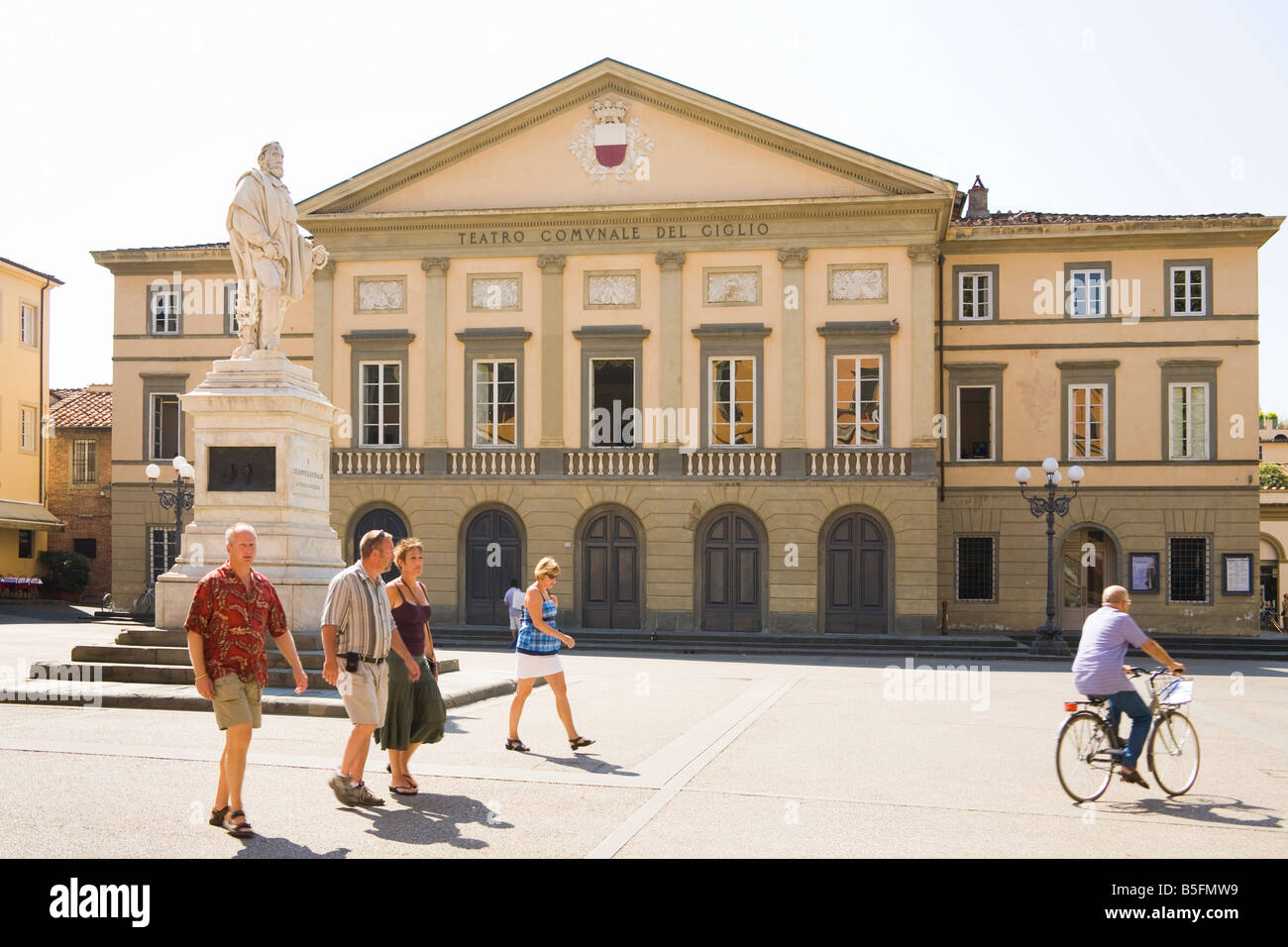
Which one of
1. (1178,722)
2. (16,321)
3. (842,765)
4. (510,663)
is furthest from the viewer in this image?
(16,321)

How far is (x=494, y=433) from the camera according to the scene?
3453 centimetres

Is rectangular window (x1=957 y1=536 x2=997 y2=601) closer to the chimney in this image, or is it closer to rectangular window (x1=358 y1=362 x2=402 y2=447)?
the chimney

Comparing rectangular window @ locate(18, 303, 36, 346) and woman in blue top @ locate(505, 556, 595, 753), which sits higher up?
rectangular window @ locate(18, 303, 36, 346)

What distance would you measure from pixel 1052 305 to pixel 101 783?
1209 inches

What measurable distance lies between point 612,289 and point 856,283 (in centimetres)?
645

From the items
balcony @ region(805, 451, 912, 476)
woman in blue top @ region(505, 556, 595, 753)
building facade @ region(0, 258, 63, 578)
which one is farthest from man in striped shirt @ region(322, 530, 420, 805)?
building facade @ region(0, 258, 63, 578)

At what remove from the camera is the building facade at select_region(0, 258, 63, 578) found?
45594 millimetres

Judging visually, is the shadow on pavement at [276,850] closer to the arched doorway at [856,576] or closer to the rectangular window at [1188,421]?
the arched doorway at [856,576]

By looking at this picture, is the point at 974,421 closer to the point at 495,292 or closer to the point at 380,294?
the point at 495,292

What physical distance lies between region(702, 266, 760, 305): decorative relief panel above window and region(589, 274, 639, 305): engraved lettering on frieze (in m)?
1.96

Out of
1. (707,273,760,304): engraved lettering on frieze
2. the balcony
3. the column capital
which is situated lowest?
the balcony

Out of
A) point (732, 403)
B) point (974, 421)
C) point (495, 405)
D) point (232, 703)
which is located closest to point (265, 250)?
point (232, 703)
